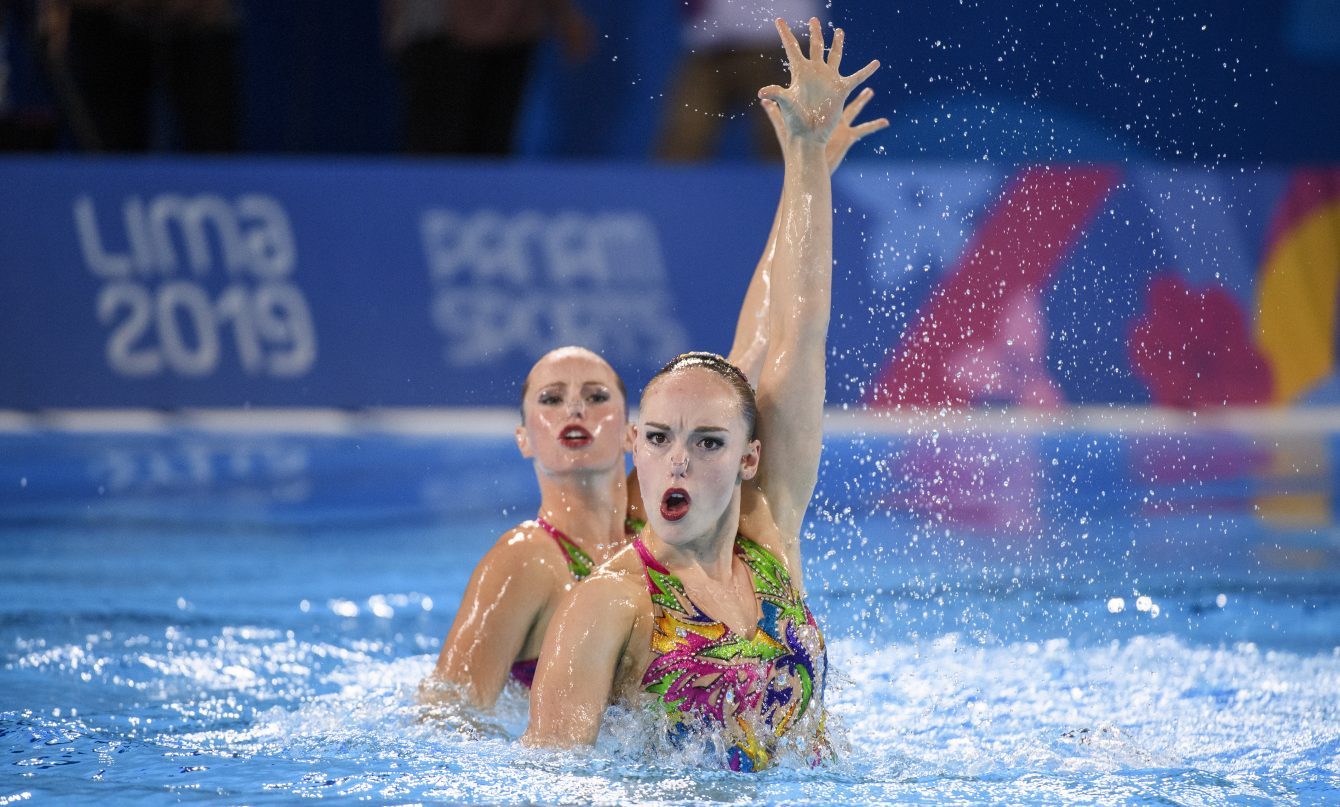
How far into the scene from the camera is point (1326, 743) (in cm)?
447

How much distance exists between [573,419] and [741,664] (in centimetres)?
97

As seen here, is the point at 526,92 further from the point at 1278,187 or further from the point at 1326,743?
the point at 1326,743

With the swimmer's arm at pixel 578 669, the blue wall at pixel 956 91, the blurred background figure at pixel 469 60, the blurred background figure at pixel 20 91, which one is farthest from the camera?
the blue wall at pixel 956 91

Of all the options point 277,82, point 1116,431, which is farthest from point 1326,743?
point 277,82

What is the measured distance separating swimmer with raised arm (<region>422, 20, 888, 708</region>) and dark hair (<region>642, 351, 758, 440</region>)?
628mm

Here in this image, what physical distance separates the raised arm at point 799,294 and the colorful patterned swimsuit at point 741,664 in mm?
186

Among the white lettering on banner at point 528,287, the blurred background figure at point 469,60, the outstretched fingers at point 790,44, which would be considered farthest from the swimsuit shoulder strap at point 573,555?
the blurred background figure at point 469,60

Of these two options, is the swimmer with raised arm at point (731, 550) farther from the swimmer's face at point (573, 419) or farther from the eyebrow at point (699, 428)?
the swimmer's face at point (573, 419)

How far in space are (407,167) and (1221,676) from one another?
6208mm

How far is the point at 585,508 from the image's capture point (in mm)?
4402

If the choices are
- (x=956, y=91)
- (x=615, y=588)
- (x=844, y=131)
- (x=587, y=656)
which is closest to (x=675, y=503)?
(x=615, y=588)

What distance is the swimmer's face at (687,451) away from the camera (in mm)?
3430

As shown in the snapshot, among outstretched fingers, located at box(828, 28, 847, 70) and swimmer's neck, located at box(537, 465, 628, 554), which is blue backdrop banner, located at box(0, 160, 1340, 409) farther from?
outstretched fingers, located at box(828, 28, 847, 70)

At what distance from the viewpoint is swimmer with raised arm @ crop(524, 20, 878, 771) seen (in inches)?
134
